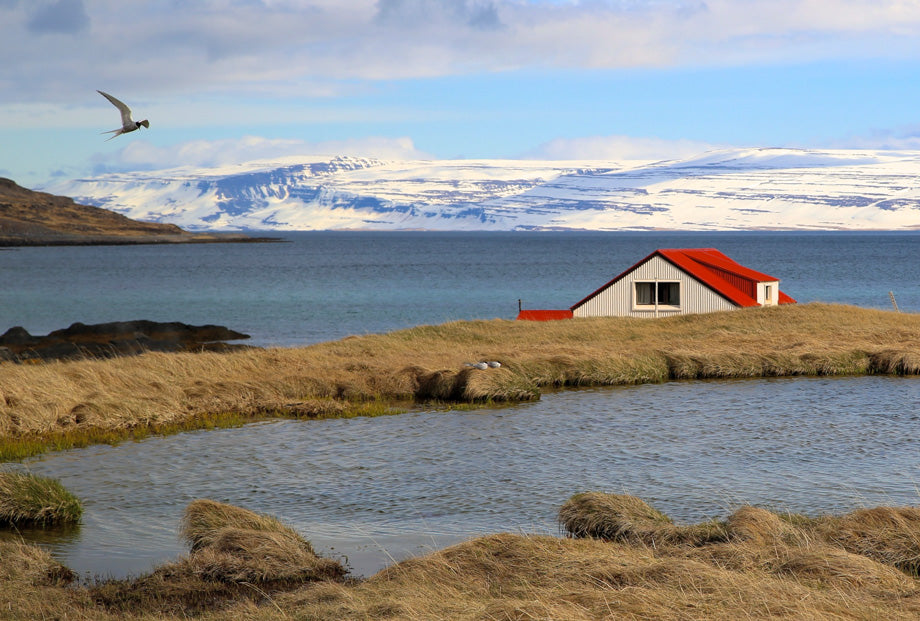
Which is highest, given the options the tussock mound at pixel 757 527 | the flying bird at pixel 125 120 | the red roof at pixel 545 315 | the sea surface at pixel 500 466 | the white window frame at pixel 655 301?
the flying bird at pixel 125 120

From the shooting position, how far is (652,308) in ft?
170

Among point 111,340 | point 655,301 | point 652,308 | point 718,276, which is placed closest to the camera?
point 652,308

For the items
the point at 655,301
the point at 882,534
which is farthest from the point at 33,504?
the point at 655,301

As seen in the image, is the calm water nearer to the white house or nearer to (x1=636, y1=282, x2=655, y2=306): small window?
the white house

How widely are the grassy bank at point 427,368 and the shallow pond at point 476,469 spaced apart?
1.66m

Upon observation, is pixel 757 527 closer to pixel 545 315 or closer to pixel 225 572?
pixel 225 572

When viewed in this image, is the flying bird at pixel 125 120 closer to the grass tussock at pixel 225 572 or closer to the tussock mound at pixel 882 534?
the grass tussock at pixel 225 572

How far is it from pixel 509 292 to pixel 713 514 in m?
94.1

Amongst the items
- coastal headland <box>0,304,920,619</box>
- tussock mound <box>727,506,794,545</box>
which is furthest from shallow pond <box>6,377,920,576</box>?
tussock mound <box>727,506,794,545</box>

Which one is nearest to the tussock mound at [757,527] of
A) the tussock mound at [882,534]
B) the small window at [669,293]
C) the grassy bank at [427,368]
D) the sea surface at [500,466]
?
the tussock mound at [882,534]

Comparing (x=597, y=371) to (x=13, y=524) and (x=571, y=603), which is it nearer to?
(x=13, y=524)

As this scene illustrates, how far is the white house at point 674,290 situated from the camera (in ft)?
168

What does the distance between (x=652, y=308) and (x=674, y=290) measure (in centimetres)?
192

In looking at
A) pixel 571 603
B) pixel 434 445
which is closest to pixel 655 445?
pixel 434 445
